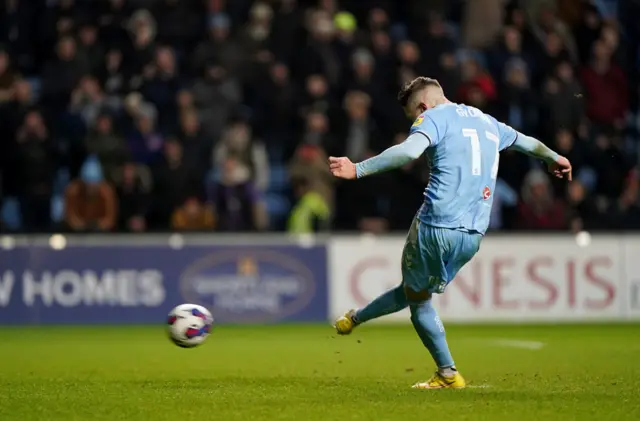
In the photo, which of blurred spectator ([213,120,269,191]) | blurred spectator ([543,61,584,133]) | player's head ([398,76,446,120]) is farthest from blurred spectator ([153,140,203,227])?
player's head ([398,76,446,120])

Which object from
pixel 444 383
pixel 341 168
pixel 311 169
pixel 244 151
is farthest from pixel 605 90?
pixel 341 168

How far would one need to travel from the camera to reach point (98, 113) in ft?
61.7

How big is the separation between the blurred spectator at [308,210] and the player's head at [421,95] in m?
9.16

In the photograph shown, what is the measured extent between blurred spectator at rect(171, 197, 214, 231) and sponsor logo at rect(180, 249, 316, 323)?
603 mm

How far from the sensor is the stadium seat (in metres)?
Result: 18.7

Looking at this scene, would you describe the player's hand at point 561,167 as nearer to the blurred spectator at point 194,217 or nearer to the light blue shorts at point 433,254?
the light blue shorts at point 433,254

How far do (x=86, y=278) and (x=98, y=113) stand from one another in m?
2.52

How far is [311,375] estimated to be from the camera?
34.5 ft

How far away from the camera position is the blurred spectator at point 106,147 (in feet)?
60.1

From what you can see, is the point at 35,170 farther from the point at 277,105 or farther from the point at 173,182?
the point at 277,105

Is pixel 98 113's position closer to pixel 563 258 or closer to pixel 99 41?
pixel 99 41

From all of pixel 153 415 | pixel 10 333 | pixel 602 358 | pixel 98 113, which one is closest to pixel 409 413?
pixel 153 415

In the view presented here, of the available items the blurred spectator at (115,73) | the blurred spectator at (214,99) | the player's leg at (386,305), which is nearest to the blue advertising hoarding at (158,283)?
the blurred spectator at (214,99)

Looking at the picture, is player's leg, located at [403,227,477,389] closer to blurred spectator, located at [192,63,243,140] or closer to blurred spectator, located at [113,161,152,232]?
blurred spectator, located at [113,161,152,232]
